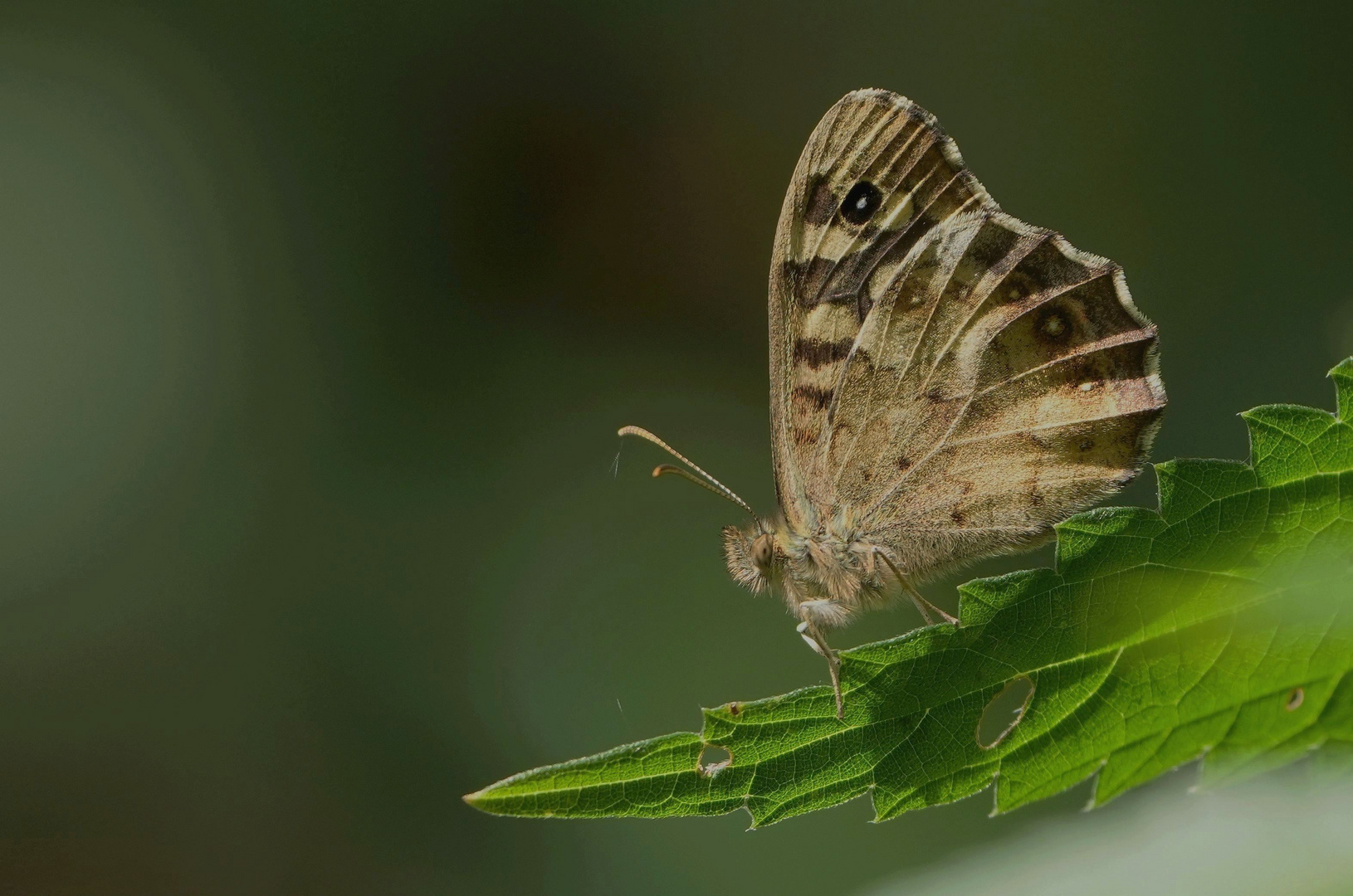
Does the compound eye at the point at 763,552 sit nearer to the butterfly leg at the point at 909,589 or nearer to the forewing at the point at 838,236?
the forewing at the point at 838,236

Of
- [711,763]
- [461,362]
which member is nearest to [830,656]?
[711,763]

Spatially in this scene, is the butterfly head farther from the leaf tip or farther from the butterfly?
the leaf tip

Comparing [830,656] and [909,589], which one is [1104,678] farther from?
[909,589]

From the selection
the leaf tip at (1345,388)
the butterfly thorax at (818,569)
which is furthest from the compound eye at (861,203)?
the leaf tip at (1345,388)

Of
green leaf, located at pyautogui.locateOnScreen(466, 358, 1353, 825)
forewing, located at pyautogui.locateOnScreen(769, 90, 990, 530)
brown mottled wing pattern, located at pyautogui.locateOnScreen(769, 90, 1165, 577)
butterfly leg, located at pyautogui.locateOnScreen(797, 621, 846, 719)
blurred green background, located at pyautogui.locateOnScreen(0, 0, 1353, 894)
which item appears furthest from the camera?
blurred green background, located at pyautogui.locateOnScreen(0, 0, 1353, 894)

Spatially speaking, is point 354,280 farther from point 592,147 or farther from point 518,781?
point 518,781

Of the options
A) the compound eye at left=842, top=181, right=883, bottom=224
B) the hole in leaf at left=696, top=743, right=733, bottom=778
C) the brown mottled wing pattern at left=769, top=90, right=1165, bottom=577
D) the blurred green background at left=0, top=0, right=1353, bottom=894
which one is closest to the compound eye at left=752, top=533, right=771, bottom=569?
the brown mottled wing pattern at left=769, top=90, right=1165, bottom=577
